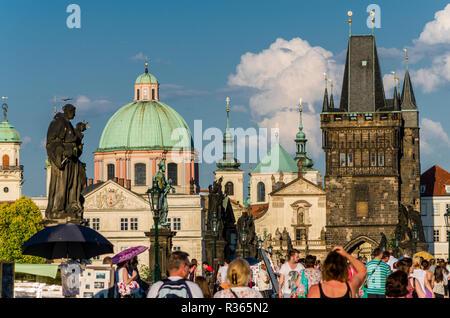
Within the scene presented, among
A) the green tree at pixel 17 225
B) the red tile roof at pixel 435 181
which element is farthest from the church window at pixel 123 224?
the red tile roof at pixel 435 181

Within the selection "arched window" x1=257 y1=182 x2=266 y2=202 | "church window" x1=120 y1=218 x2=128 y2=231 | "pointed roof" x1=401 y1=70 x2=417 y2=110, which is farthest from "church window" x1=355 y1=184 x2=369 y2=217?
"arched window" x1=257 y1=182 x2=266 y2=202

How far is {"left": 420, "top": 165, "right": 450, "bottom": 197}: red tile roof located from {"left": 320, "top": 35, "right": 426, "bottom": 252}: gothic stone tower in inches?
421

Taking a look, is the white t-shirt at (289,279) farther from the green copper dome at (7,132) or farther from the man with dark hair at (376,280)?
the green copper dome at (7,132)

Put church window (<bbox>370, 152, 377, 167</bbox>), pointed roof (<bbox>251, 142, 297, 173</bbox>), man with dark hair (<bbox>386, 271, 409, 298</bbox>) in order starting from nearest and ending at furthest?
man with dark hair (<bbox>386, 271, 409, 298</bbox>) < church window (<bbox>370, 152, 377, 167</bbox>) < pointed roof (<bbox>251, 142, 297, 173</bbox>)

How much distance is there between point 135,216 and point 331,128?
20024mm

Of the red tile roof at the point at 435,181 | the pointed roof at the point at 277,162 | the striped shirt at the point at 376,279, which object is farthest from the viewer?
the pointed roof at the point at 277,162

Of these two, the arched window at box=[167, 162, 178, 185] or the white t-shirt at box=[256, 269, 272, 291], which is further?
the arched window at box=[167, 162, 178, 185]

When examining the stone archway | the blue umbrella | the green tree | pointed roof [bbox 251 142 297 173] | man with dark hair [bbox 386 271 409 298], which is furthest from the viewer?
pointed roof [bbox 251 142 297 173]

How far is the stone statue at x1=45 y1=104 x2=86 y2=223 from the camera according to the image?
19359 millimetres

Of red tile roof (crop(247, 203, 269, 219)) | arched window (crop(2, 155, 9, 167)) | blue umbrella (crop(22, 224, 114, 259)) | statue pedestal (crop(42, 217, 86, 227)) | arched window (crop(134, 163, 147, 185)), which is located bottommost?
blue umbrella (crop(22, 224, 114, 259))

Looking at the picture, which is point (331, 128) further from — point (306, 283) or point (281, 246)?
point (306, 283)

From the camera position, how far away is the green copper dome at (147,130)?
112 metres

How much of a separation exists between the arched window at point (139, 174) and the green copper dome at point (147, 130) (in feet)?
5.95

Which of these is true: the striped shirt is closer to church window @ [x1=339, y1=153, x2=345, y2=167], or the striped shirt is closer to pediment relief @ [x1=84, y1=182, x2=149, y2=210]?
pediment relief @ [x1=84, y1=182, x2=149, y2=210]
